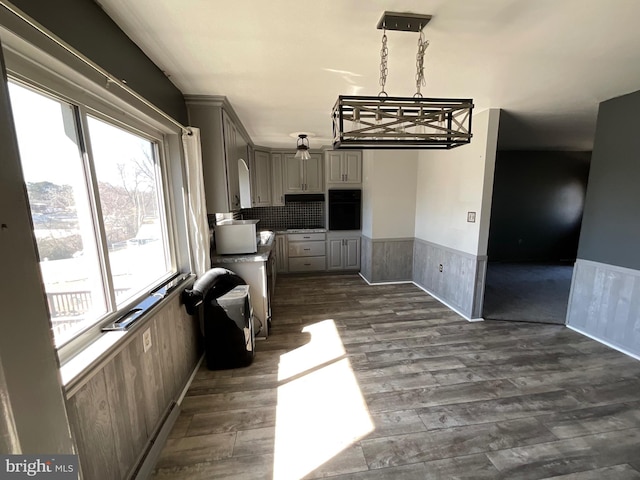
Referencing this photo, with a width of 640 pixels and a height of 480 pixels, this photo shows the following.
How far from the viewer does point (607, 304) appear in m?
2.68

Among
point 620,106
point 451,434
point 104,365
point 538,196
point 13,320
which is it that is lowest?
point 451,434

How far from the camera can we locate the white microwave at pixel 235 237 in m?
2.74

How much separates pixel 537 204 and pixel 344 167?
4.60 meters

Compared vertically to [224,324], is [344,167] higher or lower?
higher

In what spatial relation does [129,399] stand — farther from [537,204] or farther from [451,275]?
[537,204]

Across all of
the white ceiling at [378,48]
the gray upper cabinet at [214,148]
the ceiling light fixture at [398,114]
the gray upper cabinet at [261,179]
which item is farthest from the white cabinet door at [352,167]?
the ceiling light fixture at [398,114]

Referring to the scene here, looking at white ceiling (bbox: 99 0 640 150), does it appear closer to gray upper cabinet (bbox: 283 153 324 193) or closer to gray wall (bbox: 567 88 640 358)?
gray wall (bbox: 567 88 640 358)

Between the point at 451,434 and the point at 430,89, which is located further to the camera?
the point at 430,89

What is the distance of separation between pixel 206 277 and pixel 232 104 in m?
1.74

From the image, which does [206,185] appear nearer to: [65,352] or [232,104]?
[232,104]

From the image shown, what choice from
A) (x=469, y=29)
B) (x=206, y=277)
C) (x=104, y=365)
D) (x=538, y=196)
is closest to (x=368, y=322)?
(x=206, y=277)

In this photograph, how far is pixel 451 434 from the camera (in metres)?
1.69

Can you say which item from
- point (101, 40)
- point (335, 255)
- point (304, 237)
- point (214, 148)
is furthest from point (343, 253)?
point (101, 40)
